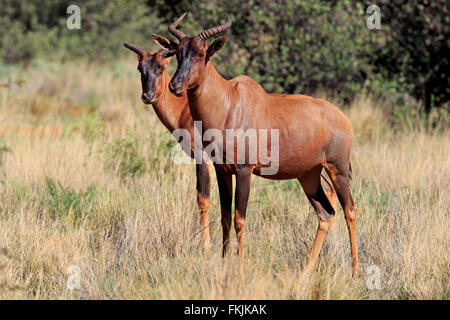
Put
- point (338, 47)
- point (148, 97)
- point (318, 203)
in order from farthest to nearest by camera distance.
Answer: point (338, 47)
point (148, 97)
point (318, 203)

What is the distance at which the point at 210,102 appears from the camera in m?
5.12

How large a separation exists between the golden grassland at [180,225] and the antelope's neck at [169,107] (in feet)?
2.29

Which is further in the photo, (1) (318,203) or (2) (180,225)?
(2) (180,225)

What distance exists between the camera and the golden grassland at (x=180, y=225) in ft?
16.5

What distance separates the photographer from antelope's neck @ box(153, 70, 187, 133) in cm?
711

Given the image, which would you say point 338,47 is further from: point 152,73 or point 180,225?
point 180,225

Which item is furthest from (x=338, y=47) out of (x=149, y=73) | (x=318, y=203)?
(x=318, y=203)

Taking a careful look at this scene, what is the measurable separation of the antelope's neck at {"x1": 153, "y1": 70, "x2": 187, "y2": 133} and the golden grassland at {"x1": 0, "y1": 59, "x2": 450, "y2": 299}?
0.70m

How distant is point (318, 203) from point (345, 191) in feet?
1.10

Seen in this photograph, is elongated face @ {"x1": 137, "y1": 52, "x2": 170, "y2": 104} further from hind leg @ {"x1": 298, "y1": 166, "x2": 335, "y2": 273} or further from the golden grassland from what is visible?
hind leg @ {"x1": 298, "y1": 166, "x2": 335, "y2": 273}

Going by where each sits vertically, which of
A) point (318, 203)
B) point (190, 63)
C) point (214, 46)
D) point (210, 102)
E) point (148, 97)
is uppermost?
point (214, 46)

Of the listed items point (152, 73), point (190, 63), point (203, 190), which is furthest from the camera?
point (152, 73)

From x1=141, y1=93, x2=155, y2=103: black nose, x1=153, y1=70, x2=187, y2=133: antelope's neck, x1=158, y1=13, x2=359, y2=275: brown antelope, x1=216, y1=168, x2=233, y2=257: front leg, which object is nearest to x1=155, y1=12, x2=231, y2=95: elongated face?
x1=158, y1=13, x2=359, y2=275: brown antelope

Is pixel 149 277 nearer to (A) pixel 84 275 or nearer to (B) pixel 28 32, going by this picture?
(A) pixel 84 275
